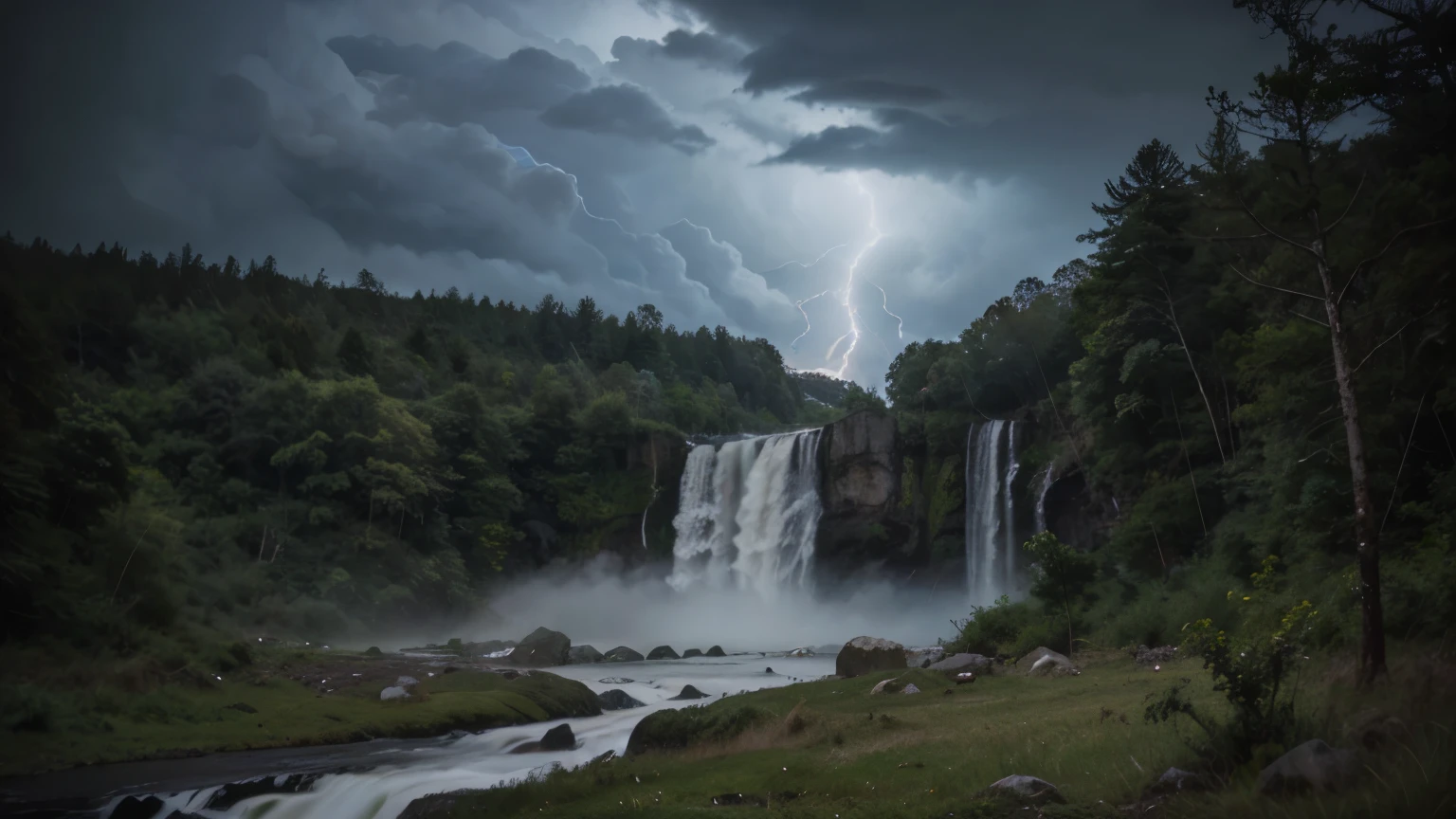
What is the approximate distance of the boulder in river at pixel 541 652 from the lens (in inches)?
1467

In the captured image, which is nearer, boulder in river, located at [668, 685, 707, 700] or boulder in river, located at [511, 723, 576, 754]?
boulder in river, located at [511, 723, 576, 754]

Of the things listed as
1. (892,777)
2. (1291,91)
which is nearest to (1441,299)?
(1291,91)

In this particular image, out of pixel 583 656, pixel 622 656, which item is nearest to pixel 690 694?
pixel 583 656

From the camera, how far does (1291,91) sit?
13.3 meters

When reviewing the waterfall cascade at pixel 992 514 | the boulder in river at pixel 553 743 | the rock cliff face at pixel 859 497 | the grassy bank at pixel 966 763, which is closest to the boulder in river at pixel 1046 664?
the grassy bank at pixel 966 763

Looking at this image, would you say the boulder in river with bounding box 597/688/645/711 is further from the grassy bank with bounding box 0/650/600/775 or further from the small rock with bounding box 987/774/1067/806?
the small rock with bounding box 987/774/1067/806

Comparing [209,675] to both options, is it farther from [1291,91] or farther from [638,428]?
[638,428]

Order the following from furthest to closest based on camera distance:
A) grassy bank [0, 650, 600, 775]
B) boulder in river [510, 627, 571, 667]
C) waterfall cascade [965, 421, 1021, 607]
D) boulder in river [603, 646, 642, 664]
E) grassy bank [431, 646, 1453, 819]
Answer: waterfall cascade [965, 421, 1021, 607], boulder in river [603, 646, 642, 664], boulder in river [510, 627, 571, 667], grassy bank [0, 650, 600, 775], grassy bank [431, 646, 1453, 819]

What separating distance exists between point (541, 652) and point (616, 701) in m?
11.7

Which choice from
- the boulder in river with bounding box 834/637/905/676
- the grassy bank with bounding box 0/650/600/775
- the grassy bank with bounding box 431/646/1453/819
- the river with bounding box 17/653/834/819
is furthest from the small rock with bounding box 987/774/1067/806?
the grassy bank with bounding box 0/650/600/775

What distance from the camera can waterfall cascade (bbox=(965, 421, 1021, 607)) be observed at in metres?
44.9

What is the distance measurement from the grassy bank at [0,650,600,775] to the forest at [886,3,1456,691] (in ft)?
42.5

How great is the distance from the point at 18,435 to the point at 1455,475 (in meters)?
26.8

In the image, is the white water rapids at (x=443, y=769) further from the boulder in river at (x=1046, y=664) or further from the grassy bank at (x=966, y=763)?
the boulder in river at (x=1046, y=664)
